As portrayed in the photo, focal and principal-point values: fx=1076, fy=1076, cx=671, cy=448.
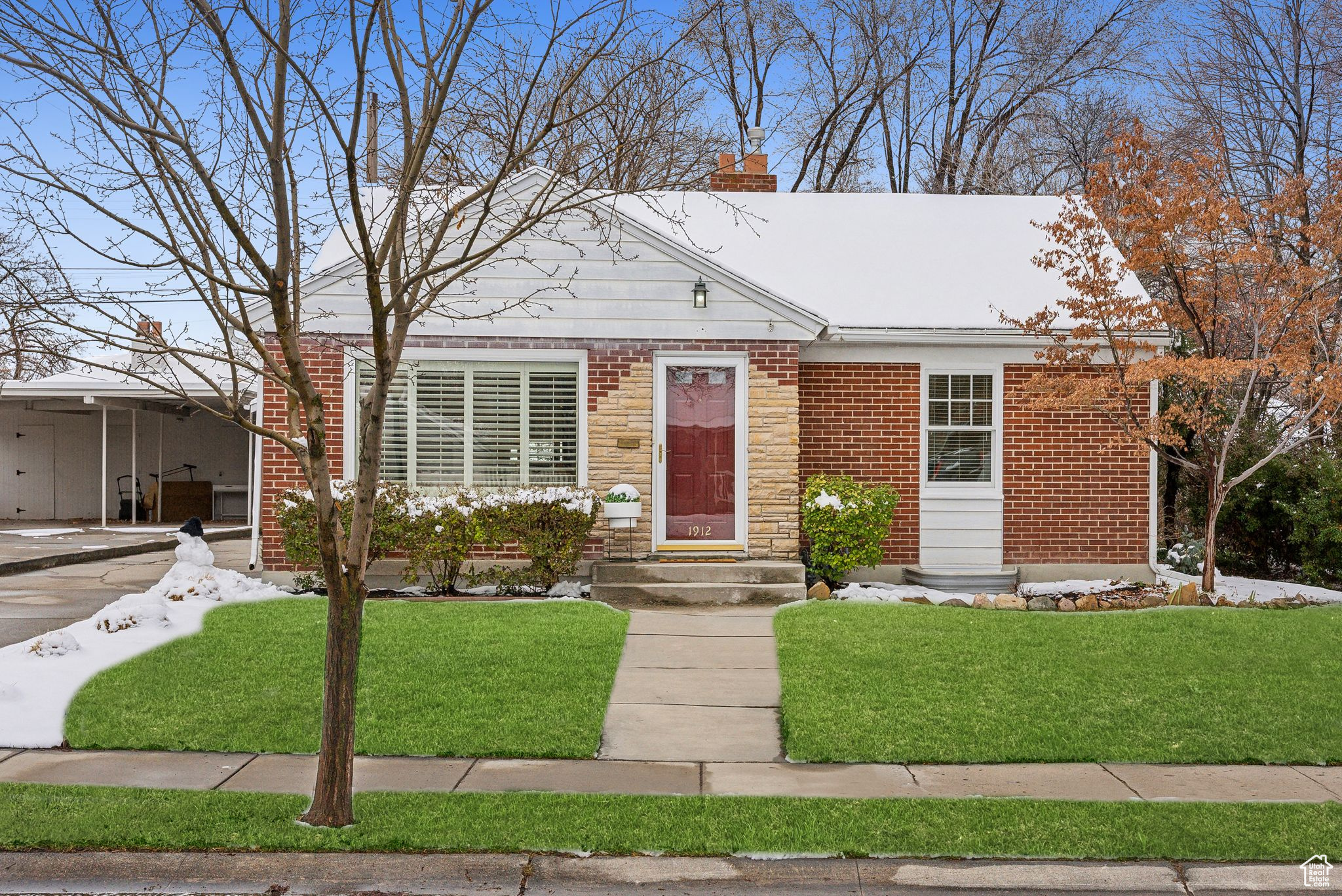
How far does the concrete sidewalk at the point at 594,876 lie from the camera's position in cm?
445

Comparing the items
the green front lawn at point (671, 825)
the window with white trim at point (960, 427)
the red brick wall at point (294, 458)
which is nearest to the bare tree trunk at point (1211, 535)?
the window with white trim at point (960, 427)

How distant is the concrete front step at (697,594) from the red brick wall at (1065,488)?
3379mm

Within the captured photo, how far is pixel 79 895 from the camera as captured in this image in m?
4.38

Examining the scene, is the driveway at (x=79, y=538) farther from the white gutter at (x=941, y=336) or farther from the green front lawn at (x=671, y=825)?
the white gutter at (x=941, y=336)

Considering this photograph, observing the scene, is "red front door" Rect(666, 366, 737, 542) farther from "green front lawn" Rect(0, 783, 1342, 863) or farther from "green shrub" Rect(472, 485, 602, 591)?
"green front lawn" Rect(0, 783, 1342, 863)

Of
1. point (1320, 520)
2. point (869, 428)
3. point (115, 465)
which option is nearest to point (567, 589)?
point (869, 428)

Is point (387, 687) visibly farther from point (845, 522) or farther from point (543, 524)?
point (845, 522)

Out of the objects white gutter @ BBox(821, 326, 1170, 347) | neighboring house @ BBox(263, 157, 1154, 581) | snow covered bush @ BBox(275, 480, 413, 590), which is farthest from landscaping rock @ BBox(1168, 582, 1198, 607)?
snow covered bush @ BBox(275, 480, 413, 590)

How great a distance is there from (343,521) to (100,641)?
9.37ft

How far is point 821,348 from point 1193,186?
4.21 m

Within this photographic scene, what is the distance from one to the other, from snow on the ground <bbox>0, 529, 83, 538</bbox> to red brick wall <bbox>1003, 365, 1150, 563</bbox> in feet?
53.0

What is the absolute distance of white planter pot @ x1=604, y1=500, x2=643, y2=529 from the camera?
448 inches

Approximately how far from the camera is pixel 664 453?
11.9m

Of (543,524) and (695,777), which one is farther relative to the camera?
(543,524)
